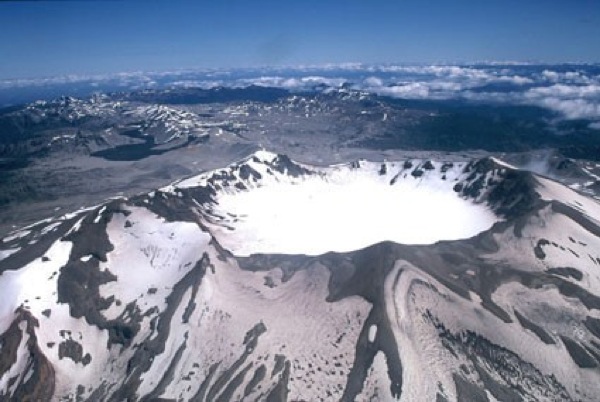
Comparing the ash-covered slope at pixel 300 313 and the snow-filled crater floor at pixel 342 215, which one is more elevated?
the ash-covered slope at pixel 300 313

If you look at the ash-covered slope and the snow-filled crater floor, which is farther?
the snow-filled crater floor

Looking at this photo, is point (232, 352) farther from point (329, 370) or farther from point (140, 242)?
point (140, 242)

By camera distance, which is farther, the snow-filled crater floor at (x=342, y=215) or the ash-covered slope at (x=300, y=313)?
the snow-filled crater floor at (x=342, y=215)

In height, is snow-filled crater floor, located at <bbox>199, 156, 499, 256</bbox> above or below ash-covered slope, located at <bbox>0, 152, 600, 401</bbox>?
below

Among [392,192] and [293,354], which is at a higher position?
[293,354]

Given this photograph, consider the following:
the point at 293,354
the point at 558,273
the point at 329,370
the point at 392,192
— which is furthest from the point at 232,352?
the point at 392,192
